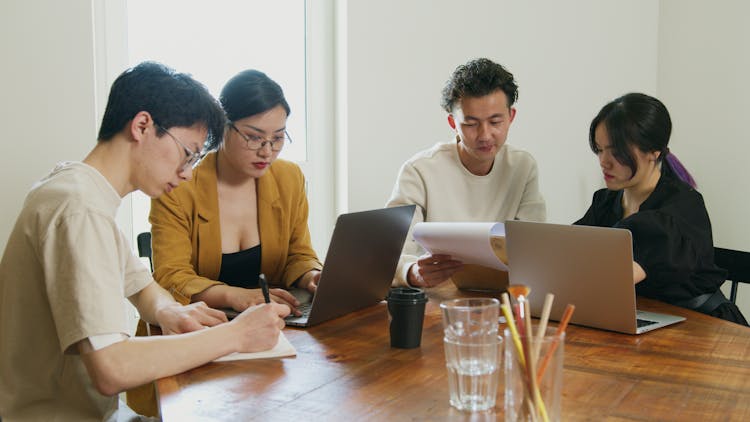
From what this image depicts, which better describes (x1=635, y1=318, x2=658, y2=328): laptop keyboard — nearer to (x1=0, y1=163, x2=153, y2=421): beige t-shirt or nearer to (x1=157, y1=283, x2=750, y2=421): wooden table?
(x1=157, y1=283, x2=750, y2=421): wooden table

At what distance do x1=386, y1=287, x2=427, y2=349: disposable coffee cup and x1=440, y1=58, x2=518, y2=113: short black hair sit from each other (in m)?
1.05

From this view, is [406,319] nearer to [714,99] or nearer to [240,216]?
[240,216]

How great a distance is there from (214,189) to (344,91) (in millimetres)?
1317

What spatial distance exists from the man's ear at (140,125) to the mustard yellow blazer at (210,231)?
46 cm

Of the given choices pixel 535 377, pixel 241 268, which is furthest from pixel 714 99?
pixel 535 377

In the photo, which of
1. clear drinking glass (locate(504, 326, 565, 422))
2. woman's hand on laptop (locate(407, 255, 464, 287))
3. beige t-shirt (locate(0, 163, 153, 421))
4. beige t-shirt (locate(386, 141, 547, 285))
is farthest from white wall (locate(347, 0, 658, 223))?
clear drinking glass (locate(504, 326, 565, 422))

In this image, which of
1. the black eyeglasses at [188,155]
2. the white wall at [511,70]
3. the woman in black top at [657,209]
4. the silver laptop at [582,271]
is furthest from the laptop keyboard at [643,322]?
the white wall at [511,70]

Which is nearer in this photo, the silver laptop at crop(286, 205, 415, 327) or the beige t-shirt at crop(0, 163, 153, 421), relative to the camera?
the beige t-shirt at crop(0, 163, 153, 421)

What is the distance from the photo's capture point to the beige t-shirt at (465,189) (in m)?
2.41

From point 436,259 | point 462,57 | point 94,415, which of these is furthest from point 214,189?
point 462,57

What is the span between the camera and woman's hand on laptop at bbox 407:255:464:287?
184cm

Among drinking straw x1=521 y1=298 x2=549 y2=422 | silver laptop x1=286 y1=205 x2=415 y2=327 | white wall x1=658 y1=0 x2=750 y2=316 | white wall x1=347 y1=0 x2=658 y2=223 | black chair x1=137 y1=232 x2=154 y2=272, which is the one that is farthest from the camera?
white wall x1=658 y1=0 x2=750 y2=316

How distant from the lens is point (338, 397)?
1.07m

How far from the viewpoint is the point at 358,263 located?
1585mm
